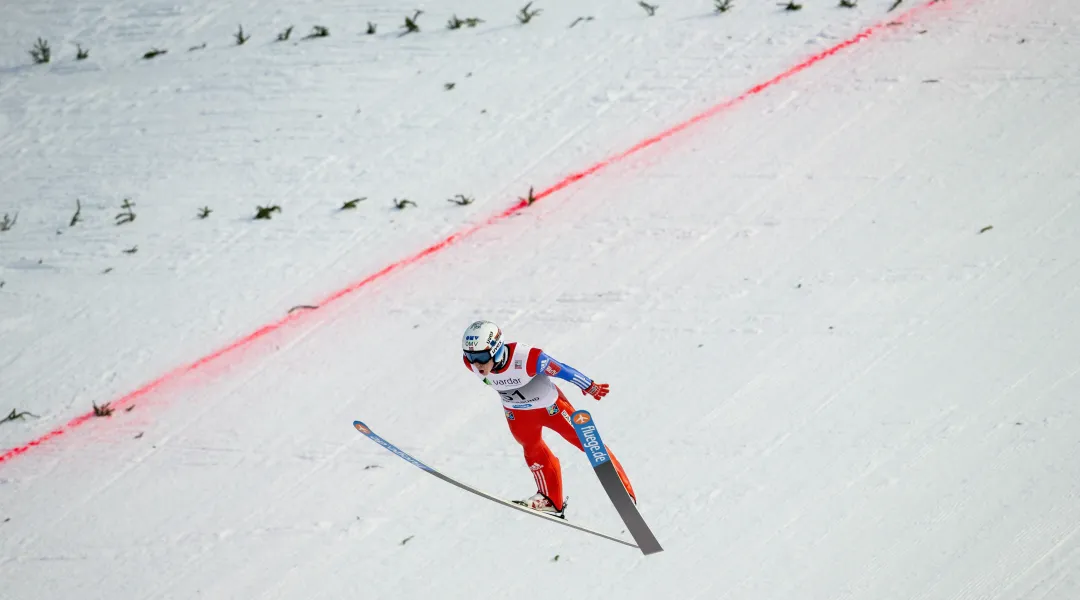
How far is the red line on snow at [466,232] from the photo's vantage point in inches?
409

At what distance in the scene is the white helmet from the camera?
23.7ft

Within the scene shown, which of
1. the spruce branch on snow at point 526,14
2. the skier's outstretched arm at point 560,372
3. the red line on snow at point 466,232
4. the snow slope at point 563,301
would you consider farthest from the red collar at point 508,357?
the spruce branch on snow at point 526,14

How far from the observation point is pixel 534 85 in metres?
13.1

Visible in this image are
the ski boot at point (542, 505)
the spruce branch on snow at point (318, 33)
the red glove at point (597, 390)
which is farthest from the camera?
the spruce branch on snow at point (318, 33)

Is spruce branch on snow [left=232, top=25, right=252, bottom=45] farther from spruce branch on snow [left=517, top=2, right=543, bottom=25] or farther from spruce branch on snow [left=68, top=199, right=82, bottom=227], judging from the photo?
spruce branch on snow [left=517, top=2, right=543, bottom=25]

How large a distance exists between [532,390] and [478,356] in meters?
0.47

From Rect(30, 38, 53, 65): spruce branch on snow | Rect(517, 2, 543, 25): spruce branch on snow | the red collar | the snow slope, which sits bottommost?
the snow slope

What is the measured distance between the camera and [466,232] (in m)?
11.6

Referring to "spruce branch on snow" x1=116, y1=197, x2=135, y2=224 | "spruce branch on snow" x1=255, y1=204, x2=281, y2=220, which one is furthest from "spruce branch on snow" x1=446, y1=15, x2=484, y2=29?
"spruce branch on snow" x1=116, y1=197, x2=135, y2=224

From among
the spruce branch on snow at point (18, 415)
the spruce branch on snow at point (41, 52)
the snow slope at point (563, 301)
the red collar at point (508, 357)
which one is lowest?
the spruce branch on snow at point (18, 415)

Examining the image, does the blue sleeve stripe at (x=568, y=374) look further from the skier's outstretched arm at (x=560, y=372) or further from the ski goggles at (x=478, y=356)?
the ski goggles at (x=478, y=356)

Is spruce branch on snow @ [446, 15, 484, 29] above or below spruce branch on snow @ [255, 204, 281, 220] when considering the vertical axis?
above

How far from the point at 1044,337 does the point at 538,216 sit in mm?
4367

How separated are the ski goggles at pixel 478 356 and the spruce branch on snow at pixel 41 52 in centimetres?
985
